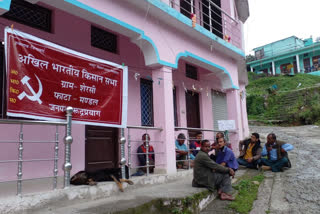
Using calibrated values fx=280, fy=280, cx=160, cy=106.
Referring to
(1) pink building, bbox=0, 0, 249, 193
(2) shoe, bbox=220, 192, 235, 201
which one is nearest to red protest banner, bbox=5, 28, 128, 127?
(1) pink building, bbox=0, 0, 249, 193

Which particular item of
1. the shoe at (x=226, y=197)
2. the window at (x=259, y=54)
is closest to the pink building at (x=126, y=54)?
the shoe at (x=226, y=197)

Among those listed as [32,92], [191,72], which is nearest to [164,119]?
[32,92]

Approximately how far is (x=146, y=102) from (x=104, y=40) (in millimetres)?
2049

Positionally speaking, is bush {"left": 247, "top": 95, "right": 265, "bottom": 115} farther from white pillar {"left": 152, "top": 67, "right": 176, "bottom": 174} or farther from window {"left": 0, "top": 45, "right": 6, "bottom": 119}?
window {"left": 0, "top": 45, "right": 6, "bottom": 119}

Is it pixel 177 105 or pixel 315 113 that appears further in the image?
A: pixel 315 113

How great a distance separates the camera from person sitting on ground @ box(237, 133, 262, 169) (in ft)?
25.5

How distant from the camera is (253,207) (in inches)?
191

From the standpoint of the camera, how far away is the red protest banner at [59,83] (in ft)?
11.9

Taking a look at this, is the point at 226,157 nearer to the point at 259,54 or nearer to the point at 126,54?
the point at 126,54

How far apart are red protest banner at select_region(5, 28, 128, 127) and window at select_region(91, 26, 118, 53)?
68.9 inches

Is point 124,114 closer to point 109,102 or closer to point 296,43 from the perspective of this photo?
point 109,102

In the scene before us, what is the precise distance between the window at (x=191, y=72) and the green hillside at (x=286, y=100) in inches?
420

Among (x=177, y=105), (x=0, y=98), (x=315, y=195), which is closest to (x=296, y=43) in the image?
(x=177, y=105)

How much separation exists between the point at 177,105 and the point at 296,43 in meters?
28.7
